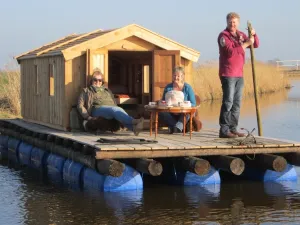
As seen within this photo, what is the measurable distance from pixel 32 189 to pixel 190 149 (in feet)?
9.61

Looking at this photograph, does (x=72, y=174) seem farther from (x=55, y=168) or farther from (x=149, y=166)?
(x=149, y=166)

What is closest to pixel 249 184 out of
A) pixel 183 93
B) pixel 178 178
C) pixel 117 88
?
pixel 178 178

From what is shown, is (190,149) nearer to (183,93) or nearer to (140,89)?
(183,93)

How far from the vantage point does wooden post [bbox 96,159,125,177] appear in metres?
11.9

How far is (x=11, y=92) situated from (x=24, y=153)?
1025cm

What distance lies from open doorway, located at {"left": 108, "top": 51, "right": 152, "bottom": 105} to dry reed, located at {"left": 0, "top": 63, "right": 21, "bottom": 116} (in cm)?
845

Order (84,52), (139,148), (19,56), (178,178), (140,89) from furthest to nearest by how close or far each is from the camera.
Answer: (19,56) < (140,89) < (84,52) < (178,178) < (139,148)

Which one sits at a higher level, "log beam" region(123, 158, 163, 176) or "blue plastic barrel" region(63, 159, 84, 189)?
"log beam" region(123, 158, 163, 176)

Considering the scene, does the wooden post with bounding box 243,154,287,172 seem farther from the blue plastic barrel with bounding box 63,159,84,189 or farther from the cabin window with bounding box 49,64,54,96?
the cabin window with bounding box 49,64,54,96

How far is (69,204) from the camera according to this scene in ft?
39.3

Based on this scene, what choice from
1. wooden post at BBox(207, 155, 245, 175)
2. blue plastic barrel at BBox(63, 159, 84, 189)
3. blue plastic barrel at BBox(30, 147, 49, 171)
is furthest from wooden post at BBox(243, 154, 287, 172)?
blue plastic barrel at BBox(30, 147, 49, 171)

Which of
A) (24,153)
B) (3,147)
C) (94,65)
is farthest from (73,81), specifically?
(3,147)

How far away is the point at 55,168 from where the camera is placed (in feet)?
48.5

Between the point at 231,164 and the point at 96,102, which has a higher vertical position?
the point at 96,102
